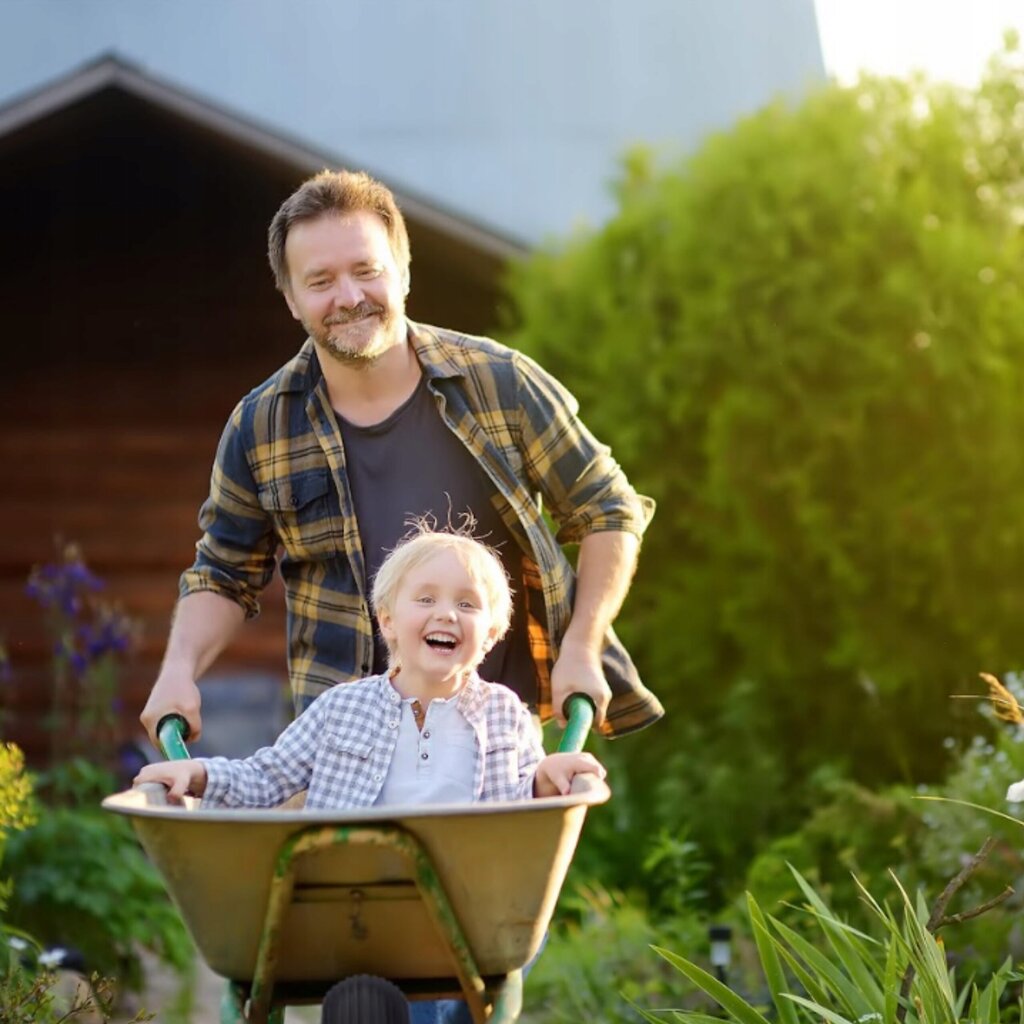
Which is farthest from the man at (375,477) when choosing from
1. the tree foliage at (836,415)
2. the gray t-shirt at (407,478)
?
the tree foliage at (836,415)

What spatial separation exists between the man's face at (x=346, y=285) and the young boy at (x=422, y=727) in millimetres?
395

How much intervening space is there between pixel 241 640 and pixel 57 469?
103cm

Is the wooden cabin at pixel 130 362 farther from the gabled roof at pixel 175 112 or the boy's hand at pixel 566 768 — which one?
the boy's hand at pixel 566 768

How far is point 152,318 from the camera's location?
27.3ft

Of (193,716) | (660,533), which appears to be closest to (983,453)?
(660,533)

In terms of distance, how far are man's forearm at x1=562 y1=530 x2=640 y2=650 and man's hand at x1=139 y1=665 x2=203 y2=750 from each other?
0.61 metres

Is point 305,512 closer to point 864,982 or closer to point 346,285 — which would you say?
point 346,285

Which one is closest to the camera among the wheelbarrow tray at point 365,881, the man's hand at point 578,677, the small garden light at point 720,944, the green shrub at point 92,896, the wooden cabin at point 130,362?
the wheelbarrow tray at point 365,881

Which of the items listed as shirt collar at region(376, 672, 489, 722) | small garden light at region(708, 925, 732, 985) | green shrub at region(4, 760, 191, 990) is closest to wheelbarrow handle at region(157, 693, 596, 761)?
shirt collar at region(376, 672, 489, 722)

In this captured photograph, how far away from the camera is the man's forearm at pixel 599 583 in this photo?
3420 millimetres

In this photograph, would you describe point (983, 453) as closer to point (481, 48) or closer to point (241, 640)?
point (241, 640)

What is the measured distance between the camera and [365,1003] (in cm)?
263

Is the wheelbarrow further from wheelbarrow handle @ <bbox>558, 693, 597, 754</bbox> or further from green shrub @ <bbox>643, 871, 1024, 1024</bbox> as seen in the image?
green shrub @ <bbox>643, 871, 1024, 1024</bbox>

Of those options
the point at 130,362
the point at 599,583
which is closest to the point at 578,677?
the point at 599,583
